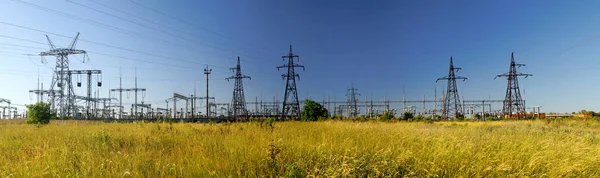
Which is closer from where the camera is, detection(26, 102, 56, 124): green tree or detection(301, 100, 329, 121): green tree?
detection(26, 102, 56, 124): green tree

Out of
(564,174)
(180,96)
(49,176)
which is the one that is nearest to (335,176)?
(564,174)

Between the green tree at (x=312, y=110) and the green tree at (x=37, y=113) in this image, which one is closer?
the green tree at (x=37, y=113)

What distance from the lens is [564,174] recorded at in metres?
4.62

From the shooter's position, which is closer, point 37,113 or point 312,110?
point 37,113

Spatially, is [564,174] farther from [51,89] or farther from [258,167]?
[51,89]

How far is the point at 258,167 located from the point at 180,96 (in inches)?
2466

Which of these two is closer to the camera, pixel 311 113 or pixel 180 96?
pixel 311 113

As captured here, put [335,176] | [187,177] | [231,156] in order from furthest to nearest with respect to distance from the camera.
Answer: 1. [231,156]
2. [187,177]
3. [335,176]

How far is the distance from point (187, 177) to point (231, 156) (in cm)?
83

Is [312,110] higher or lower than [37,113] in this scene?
lower

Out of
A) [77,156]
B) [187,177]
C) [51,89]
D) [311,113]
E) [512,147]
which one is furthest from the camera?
[51,89]

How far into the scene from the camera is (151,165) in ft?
15.6

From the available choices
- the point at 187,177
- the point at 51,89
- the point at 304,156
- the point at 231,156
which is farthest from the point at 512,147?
the point at 51,89

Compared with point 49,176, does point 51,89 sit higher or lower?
higher
